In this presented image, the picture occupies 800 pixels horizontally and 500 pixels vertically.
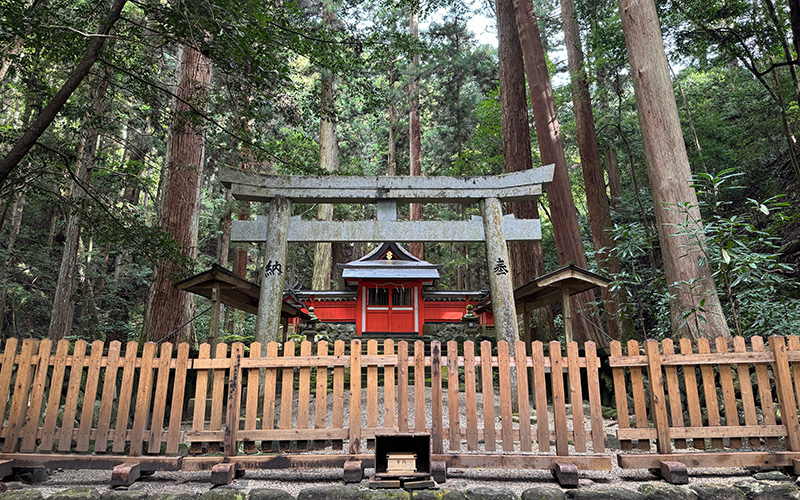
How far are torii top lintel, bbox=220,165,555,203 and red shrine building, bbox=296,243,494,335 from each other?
10.8m

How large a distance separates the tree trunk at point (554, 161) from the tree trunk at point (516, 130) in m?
0.47

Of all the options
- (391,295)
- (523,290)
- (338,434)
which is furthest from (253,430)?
(391,295)

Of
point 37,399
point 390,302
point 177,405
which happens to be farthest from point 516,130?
point 37,399

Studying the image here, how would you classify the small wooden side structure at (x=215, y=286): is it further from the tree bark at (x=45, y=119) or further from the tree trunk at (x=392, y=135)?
the tree trunk at (x=392, y=135)

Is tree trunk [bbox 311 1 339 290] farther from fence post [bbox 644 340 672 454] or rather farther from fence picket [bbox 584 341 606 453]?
fence post [bbox 644 340 672 454]

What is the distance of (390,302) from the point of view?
1789 centimetres

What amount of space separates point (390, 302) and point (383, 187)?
11728mm

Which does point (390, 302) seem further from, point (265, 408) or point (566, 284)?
point (265, 408)

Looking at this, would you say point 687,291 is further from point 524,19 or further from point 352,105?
point 352,105

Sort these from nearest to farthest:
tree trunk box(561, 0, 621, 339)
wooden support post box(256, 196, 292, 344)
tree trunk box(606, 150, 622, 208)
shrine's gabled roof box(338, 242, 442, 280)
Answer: wooden support post box(256, 196, 292, 344)
tree trunk box(561, 0, 621, 339)
shrine's gabled roof box(338, 242, 442, 280)
tree trunk box(606, 150, 622, 208)

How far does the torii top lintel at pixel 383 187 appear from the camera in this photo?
6477 millimetres

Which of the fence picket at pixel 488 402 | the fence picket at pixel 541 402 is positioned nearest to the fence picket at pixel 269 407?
the fence picket at pixel 488 402

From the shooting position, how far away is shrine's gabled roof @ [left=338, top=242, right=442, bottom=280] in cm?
1708

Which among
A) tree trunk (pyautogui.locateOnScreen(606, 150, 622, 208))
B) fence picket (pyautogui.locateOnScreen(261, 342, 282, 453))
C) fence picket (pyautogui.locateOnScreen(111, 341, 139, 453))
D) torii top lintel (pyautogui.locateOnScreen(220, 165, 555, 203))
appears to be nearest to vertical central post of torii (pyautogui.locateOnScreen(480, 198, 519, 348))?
torii top lintel (pyautogui.locateOnScreen(220, 165, 555, 203))
